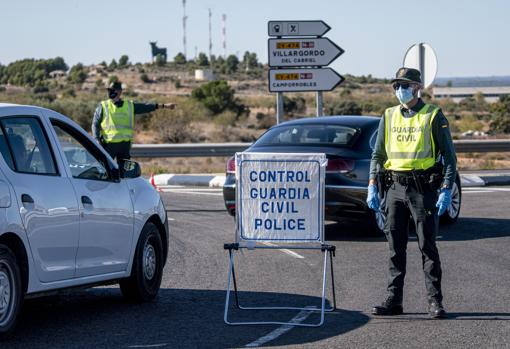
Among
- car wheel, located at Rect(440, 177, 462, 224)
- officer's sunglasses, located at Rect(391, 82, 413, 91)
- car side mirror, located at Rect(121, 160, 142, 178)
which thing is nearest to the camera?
officer's sunglasses, located at Rect(391, 82, 413, 91)

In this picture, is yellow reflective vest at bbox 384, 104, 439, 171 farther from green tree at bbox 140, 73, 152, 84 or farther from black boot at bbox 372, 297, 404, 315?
green tree at bbox 140, 73, 152, 84

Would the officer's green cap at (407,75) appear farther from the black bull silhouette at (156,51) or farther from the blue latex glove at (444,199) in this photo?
the black bull silhouette at (156,51)

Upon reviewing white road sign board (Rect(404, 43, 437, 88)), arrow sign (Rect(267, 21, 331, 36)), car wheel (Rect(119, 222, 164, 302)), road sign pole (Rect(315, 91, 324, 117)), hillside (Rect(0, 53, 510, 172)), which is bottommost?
hillside (Rect(0, 53, 510, 172))

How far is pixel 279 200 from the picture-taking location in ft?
28.9

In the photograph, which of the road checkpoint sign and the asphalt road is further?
the road checkpoint sign

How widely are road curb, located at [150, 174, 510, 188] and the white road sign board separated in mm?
2348

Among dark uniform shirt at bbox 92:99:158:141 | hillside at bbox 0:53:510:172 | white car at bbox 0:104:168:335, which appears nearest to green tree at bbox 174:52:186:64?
hillside at bbox 0:53:510:172

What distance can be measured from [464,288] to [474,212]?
282 inches

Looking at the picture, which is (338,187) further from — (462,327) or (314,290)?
(462,327)

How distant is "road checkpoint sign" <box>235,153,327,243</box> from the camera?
876 cm

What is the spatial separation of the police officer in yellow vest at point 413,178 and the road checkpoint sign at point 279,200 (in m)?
0.49

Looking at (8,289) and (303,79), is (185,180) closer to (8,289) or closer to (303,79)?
(303,79)

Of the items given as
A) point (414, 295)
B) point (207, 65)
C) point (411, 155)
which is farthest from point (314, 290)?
point (207, 65)

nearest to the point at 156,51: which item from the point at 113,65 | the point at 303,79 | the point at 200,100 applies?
the point at 113,65
